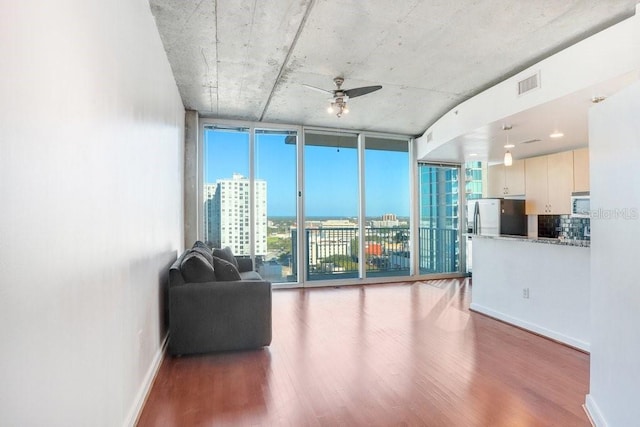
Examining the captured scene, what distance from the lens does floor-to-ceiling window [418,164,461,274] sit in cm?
713

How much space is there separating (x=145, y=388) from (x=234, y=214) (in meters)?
3.73

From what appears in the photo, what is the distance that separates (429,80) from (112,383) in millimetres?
4130

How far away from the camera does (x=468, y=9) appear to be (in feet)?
8.77

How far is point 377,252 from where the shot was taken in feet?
22.4

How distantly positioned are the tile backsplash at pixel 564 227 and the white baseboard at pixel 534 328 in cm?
269

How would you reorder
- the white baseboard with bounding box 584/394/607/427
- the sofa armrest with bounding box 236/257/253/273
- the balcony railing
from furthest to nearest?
1. the balcony railing
2. the sofa armrest with bounding box 236/257/253/273
3. the white baseboard with bounding box 584/394/607/427

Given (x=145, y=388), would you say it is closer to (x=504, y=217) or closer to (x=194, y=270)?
(x=194, y=270)

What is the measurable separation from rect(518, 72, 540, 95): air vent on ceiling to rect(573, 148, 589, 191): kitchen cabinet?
2.67m

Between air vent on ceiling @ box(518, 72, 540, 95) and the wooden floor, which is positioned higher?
air vent on ceiling @ box(518, 72, 540, 95)

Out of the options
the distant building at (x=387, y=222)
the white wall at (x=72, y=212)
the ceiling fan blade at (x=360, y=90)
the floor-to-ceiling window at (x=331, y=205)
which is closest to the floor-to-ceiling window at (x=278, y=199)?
the floor-to-ceiling window at (x=331, y=205)

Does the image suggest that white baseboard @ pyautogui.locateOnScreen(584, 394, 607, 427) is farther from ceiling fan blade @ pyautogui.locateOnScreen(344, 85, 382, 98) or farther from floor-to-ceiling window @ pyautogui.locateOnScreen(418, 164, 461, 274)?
floor-to-ceiling window @ pyautogui.locateOnScreen(418, 164, 461, 274)

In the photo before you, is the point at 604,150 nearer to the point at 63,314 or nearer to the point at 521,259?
the point at 521,259

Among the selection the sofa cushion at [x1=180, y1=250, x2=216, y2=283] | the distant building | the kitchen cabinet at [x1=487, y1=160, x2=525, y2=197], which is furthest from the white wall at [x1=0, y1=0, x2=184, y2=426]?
the kitchen cabinet at [x1=487, y1=160, x2=525, y2=197]

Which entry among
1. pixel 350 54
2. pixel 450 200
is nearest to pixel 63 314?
pixel 350 54
